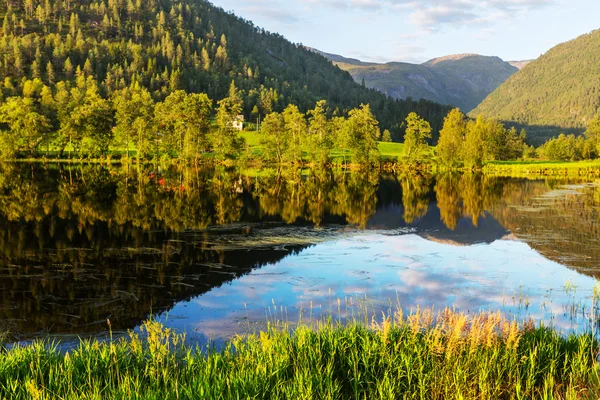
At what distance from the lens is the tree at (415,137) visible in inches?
4430

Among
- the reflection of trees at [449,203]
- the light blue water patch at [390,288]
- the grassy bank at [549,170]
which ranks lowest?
the light blue water patch at [390,288]

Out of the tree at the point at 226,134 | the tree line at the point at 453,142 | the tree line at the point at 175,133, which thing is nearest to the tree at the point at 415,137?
the tree line at the point at 453,142

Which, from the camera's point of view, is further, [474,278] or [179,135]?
[179,135]

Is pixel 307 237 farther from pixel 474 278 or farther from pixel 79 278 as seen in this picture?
pixel 79 278

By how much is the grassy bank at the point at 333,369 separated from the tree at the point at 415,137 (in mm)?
103648

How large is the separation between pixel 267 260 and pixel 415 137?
93970 millimetres

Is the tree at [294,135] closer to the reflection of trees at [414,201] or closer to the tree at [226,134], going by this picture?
the tree at [226,134]

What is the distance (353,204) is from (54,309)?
35.4 metres

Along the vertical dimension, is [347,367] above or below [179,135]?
below

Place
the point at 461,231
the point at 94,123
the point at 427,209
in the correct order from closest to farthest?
the point at 461,231 → the point at 427,209 → the point at 94,123

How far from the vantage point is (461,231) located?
35250 mm

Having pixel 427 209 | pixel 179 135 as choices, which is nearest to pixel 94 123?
pixel 179 135

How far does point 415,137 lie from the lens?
113500 millimetres

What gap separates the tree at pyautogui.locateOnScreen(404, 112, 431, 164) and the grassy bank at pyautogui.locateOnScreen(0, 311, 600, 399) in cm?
10365
